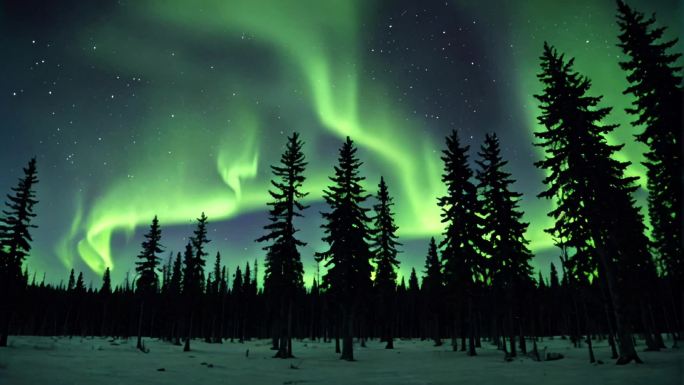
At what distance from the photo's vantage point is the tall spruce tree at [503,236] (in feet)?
92.2

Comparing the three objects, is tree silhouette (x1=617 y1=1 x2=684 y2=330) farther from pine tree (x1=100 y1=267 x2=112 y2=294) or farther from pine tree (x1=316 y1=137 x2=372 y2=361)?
pine tree (x1=100 y1=267 x2=112 y2=294)

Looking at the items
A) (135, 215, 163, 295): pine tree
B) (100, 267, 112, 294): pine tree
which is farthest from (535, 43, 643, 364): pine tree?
(100, 267, 112, 294): pine tree

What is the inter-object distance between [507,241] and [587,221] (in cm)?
919

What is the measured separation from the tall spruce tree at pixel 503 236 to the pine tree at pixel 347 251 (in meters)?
9.76

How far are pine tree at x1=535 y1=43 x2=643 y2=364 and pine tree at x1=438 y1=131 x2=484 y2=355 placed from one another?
879 centimetres

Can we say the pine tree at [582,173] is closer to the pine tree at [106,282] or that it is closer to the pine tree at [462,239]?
the pine tree at [462,239]

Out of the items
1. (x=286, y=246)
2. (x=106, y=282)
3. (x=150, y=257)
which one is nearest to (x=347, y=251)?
(x=286, y=246)

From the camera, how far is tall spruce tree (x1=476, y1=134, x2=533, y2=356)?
92.2ft

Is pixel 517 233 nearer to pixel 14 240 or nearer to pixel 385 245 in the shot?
pixel 385 245

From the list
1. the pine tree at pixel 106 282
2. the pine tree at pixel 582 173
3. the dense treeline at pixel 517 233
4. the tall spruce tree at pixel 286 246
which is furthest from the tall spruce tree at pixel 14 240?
the pine tree at pixel 106 282

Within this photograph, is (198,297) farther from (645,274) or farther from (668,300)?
(668,300)

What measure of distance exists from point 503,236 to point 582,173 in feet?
35.7

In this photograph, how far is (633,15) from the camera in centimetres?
A: 1803

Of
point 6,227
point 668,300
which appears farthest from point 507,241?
point 6,227
